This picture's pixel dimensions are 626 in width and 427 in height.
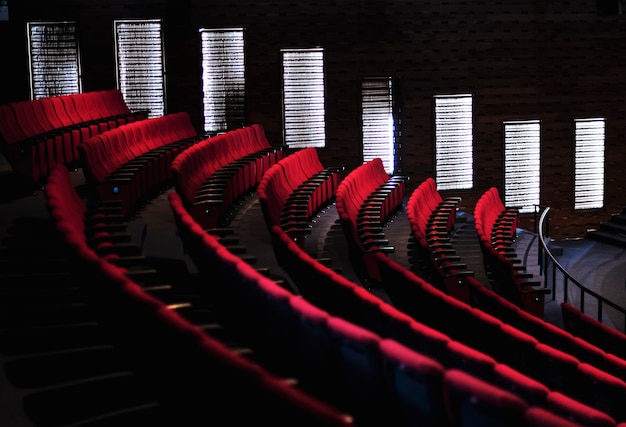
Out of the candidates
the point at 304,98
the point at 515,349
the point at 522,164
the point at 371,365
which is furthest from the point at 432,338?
the point at 522,164

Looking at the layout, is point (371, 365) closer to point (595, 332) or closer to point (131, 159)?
point (595, 332)

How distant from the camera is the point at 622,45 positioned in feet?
11.5

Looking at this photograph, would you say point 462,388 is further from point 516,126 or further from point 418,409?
point 516,126

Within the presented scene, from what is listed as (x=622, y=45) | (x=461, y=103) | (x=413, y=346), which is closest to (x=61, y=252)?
(x=413, y=346)

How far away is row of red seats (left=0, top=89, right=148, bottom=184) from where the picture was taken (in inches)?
79.0

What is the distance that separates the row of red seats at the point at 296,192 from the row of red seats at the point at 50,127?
1.68 ft

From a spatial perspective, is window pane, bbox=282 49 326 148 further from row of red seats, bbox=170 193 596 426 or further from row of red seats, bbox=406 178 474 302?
row of red seats, bbox=170 193 596 426

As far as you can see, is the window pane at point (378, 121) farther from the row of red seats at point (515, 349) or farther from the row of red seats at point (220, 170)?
the row of red seats at point (515, 349)

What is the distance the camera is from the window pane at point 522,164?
11.5ft

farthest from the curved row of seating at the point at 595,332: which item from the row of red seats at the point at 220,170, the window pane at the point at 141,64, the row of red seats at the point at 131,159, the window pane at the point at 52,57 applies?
the window pane at the point at 52,57

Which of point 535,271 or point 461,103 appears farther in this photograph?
point 461,103

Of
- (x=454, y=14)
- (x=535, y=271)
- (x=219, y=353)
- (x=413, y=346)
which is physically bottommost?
(x=535, y=271)

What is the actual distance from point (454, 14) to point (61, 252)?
2329mm

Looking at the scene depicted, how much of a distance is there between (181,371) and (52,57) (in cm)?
271
